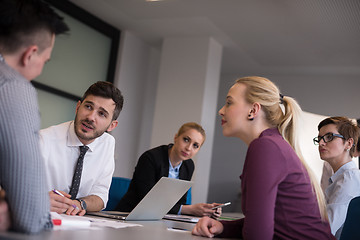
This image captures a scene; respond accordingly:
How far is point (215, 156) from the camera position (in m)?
8.09

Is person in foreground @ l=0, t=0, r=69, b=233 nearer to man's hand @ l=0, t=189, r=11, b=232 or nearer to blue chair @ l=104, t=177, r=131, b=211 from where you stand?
man's hand @ l=0, t=189, r=11, b=232

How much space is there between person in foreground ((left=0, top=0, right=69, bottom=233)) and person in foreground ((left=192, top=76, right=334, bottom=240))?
0.72 m

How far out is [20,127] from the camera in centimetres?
114

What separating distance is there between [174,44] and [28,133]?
5389 millimetres

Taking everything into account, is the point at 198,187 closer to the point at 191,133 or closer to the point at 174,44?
the point at 174,44

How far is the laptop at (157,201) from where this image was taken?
1.95 meters

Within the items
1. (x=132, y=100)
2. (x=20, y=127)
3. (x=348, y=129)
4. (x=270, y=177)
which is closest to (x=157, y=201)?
(x=270, y=177)

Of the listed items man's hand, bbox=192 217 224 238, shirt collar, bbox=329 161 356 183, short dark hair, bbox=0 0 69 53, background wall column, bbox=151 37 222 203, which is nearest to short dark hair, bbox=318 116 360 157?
shirt collar, bbox=329 161 356 183

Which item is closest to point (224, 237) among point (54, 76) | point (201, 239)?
point (201, 239)

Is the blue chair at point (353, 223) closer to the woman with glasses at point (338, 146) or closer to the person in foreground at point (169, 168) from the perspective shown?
the woman with glasses at point (338, 146)

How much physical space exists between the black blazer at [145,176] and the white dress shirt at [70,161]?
37cm

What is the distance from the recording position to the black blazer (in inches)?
115

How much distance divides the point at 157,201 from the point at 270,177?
0.72 m

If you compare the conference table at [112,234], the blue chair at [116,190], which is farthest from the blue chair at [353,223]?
the blue chair at [116,190]
